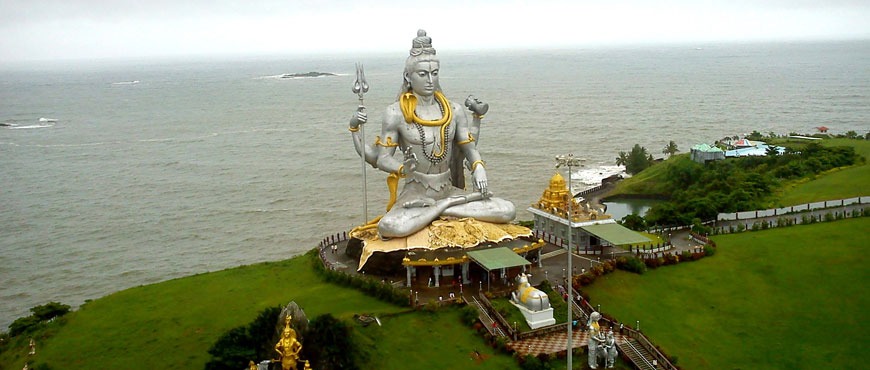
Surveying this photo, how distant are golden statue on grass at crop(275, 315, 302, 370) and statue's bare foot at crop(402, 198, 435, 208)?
8.17 m

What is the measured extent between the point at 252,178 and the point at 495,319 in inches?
1394

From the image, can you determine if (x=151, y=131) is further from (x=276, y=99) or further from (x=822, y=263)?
(x=822, y=263)

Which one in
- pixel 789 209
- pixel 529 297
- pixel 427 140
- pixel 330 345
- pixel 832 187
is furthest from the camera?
pixel 832 187

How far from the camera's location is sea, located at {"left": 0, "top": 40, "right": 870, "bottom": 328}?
38.6 m

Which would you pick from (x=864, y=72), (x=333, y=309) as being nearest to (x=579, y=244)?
(x=333, y=309)

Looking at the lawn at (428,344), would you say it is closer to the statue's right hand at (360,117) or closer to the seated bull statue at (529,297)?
the seated bull statue at (529,297)

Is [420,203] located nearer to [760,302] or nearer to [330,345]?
[330,345]

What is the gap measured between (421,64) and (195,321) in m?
10.8

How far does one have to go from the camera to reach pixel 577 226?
3009 cm

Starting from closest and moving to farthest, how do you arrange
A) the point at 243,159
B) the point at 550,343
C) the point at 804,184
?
1. the point at 550,343
2. the point at 804,184
3. the point at 243,159

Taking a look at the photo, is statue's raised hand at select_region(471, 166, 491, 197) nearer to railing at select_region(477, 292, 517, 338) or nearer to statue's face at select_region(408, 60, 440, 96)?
statue's face at select_region(408, 60, 440, 96)

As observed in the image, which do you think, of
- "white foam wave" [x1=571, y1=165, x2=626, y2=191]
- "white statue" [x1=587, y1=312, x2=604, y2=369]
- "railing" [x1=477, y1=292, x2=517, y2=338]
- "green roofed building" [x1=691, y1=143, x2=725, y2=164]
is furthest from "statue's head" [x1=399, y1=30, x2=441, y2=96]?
"green roofed building" [x1=691, y1=143, x2=725, y2=164]

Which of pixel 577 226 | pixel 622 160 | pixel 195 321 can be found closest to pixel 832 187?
pixel 622 160

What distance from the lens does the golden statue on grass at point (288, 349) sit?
18938mm
